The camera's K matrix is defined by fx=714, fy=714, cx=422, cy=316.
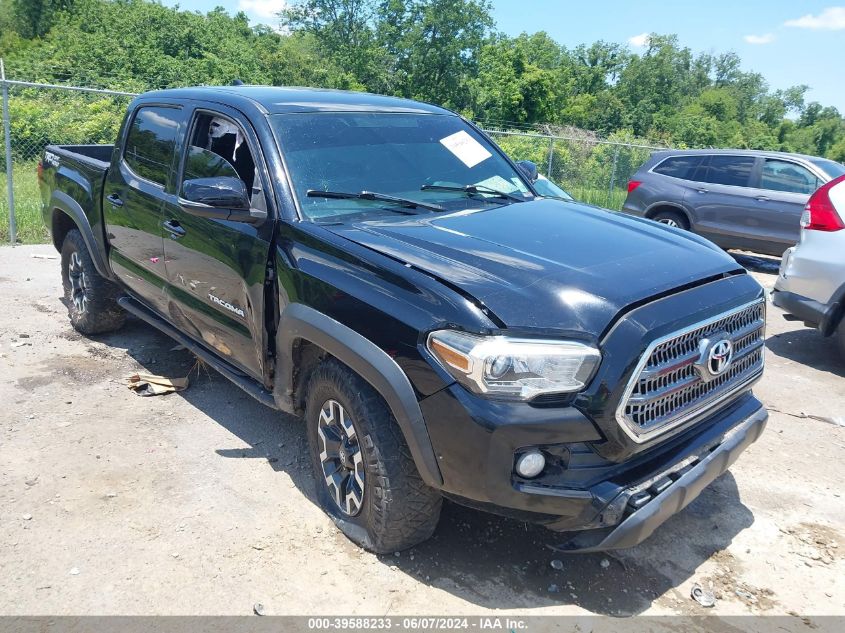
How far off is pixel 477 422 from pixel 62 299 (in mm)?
5943

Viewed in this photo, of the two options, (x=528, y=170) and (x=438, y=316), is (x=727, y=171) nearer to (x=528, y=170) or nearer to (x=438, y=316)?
(x=528, y=170)

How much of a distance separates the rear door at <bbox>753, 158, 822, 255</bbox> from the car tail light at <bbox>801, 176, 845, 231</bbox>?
4.28 metres

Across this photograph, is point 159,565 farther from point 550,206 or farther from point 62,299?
point 62,299

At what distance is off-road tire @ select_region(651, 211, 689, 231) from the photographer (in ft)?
36.2

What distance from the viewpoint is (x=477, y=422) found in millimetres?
2531

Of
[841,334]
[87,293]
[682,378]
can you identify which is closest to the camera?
[682,378]

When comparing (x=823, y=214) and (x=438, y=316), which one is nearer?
(x=438, y=316)

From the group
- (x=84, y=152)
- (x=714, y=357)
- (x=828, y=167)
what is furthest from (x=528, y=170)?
(x=828, y=167)

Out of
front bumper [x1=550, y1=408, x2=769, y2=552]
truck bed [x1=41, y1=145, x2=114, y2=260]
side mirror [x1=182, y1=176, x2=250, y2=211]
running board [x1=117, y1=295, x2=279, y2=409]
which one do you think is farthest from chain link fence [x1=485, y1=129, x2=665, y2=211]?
front bumper [x1=550, y1=408, x2=769, y2=552]

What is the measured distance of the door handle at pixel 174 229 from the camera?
4.16 metres

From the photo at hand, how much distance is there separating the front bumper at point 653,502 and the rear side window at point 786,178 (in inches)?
336

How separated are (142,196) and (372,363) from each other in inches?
102

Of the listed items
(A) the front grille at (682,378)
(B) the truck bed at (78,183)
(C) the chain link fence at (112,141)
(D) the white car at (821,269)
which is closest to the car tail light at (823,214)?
(D) the white car at (821,269)

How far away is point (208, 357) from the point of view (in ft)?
13.9
